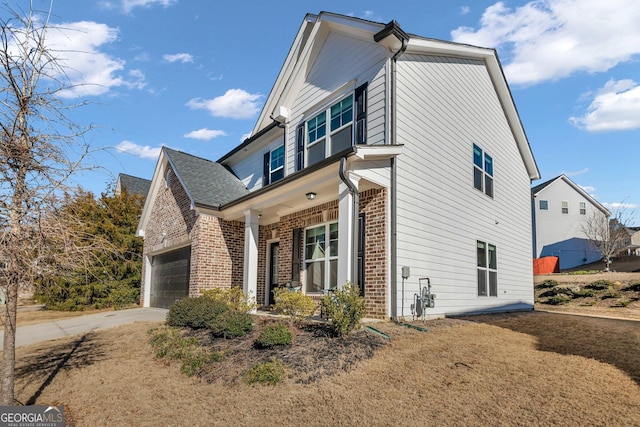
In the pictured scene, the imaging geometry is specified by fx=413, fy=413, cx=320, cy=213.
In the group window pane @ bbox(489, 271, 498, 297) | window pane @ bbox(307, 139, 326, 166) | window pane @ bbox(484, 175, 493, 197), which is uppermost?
window pane @ bbox(307, 139, 326, 166)

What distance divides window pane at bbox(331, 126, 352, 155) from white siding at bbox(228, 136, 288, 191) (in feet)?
11.4

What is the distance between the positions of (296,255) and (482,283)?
5.35 m

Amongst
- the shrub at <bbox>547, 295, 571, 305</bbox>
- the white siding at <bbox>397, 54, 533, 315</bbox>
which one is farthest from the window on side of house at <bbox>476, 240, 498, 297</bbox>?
the shrub at <bbox>547, 295, 571, 305</bbox>

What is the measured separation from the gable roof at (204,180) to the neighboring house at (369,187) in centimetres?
7

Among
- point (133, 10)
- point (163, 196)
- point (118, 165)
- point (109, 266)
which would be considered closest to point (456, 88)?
point (133, 10)

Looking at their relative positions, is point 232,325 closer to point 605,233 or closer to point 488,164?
point 488,164

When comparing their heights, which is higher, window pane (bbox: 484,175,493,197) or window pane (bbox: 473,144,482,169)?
window pane (bbox: 473,144,482,169)

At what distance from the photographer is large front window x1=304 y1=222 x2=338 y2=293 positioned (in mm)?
10211

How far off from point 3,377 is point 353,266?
17.3 ft

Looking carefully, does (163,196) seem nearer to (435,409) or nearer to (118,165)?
(118,165)

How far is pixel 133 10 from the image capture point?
8750mm

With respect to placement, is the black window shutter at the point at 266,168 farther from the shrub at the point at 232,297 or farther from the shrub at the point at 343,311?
the shrub at the point at 343,311

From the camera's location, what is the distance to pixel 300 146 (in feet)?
38.1

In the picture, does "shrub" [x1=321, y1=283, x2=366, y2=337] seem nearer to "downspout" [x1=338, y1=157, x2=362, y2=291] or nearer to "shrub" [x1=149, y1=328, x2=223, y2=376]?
"downspout" [x1=338, y1=157, x2=362, y2=291]
